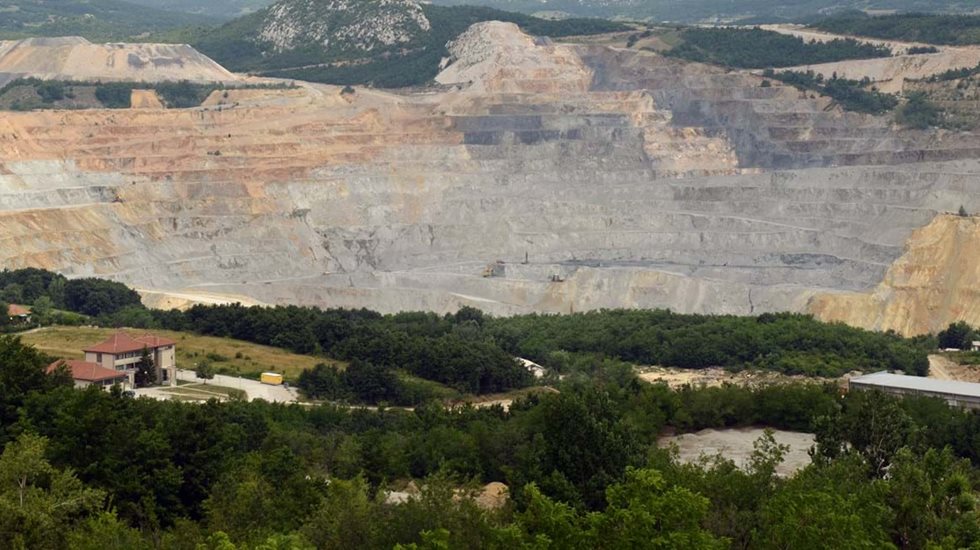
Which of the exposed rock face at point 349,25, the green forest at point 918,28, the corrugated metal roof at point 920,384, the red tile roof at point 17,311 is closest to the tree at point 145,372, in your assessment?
the red tile roof at point 17,311

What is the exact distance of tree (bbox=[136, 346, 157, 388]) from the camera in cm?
6806

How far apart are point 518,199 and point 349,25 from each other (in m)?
61.4

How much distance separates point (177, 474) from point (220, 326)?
A: 128 feet

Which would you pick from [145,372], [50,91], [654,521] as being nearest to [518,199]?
[50,91]

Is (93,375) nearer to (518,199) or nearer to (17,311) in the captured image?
(17,311)

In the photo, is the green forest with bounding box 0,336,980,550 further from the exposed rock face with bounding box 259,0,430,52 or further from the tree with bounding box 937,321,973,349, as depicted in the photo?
the exposed rock face with bounding box 259,0,430,52

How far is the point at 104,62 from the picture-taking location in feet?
535

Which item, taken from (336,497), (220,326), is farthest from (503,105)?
(336,497)

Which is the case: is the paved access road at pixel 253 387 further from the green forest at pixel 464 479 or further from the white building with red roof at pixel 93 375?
the green forest at pixel 464 479

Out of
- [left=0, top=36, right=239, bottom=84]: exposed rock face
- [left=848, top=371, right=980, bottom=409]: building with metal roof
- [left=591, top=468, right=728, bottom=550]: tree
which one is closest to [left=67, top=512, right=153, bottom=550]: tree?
[left=591, top=468, right=728, bottom=550]: tree

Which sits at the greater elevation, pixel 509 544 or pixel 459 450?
pixel 509 544

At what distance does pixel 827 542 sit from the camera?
3120cm

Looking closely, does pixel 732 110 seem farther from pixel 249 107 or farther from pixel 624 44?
pixel 249 107

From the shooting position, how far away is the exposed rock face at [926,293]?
98.6 metres
